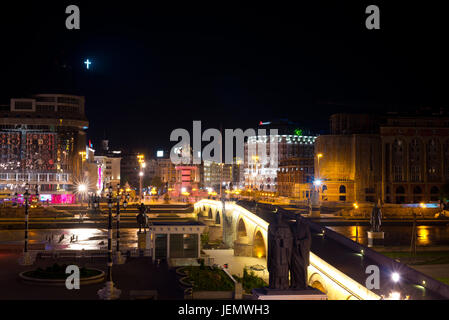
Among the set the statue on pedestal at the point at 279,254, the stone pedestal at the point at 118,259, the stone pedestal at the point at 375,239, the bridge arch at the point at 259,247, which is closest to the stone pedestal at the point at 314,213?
the bridge arch at the point at 259,247

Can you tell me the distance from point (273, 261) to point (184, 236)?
26.4 metres

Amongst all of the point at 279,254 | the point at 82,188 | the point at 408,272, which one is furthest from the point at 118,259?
the point at 82,188

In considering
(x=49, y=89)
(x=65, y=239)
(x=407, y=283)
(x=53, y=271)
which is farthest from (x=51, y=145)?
(x=407, y=283)

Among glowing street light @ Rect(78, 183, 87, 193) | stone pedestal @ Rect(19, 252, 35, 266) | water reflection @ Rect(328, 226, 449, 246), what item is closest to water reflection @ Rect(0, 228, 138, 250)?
stone pedestal @ Rect(19, 252, 35, 266)

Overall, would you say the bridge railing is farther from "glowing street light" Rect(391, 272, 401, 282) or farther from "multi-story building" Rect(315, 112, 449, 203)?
"multi-story building" Rect(315, 112, 449, 203)

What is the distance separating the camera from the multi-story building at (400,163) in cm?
11862

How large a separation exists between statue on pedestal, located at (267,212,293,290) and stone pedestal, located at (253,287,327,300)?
0.37 meters

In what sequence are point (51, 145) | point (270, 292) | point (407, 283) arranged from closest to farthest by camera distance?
1. point (270, 292)
2. point (407, 283)
3. point (51, 145)

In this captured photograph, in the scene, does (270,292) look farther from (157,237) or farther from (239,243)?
(239,243)

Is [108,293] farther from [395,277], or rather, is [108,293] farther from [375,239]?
[375,239]

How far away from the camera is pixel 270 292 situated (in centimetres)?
2095

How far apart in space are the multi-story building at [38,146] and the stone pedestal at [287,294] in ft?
417

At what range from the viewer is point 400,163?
119938mm
